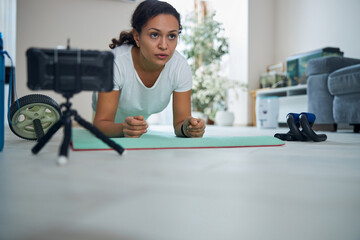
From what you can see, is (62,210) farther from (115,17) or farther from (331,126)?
(115,17)

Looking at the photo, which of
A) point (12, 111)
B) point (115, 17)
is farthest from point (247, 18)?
point (12, 111)

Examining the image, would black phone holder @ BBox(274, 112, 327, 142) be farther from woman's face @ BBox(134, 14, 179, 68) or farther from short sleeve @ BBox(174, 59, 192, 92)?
woman's face @ BBox(134, 14, 179, 68)

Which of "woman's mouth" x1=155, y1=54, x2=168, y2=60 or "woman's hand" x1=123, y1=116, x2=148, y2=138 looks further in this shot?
"woman's mouth" x1=155, y1=54, x2=168, y2=60

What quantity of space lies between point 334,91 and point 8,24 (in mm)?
4113

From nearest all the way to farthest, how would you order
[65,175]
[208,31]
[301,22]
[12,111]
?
[65,175] < [12,111] < [301,22] < [208,31]

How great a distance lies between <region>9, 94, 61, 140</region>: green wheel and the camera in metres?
1.25

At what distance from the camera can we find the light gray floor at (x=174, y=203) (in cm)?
35

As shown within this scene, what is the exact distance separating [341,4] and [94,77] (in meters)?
4.12

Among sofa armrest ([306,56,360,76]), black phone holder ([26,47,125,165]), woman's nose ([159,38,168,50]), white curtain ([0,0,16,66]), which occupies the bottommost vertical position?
black phone holder ([26,47,125,165])

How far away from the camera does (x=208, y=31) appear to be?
16.1ft

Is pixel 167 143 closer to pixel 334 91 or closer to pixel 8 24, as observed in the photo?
pixel 334 91

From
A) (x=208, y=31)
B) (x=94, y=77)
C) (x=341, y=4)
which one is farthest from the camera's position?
(x=208, y=31)

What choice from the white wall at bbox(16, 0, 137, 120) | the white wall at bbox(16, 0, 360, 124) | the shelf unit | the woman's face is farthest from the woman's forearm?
the white wall at bbox(16, 0, 137, 120)

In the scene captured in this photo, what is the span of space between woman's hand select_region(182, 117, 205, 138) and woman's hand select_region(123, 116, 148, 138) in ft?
0.70
